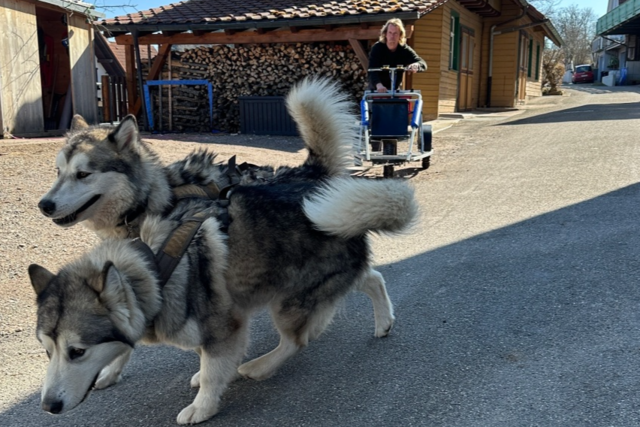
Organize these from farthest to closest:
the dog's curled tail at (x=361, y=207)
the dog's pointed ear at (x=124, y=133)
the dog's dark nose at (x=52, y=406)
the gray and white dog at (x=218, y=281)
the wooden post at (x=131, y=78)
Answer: the wooden post at (x=131, y=78), the dog's pointed ear at (x=124, y=133), the dog's curled tail at (x=361, y=207), the gray and white dog at (x=218, y=281), the dog's dark nose at (x=52, y=406)

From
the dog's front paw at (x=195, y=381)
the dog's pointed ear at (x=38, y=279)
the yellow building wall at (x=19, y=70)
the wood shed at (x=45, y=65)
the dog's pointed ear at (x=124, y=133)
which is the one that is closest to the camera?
the dog's pointed ear at (x=38, y=279)

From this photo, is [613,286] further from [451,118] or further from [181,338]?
[451,118]

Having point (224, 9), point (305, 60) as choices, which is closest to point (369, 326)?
point (305, 60)

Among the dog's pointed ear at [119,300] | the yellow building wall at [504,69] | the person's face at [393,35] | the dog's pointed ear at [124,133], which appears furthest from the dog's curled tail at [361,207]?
the yellow building wall at [504,69]

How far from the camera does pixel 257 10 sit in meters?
14.9

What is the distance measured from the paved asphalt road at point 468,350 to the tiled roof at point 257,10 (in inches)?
341

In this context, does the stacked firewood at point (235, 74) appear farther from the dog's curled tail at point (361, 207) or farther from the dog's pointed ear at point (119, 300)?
the dog's pointed ear at point (119, 300)

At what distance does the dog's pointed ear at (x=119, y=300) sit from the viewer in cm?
232

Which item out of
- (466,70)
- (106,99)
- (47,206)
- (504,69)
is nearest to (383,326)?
(47,206)

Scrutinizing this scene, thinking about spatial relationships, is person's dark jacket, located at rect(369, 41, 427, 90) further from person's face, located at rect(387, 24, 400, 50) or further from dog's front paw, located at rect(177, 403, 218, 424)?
dog's front paw, located at rect(177, 403, 218, 424)

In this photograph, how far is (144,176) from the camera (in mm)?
3402

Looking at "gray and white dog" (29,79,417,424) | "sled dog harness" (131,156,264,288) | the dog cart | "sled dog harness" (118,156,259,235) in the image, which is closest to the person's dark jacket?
the dog cart

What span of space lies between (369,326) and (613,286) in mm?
1835

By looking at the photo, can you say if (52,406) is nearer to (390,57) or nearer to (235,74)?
(390,57)
